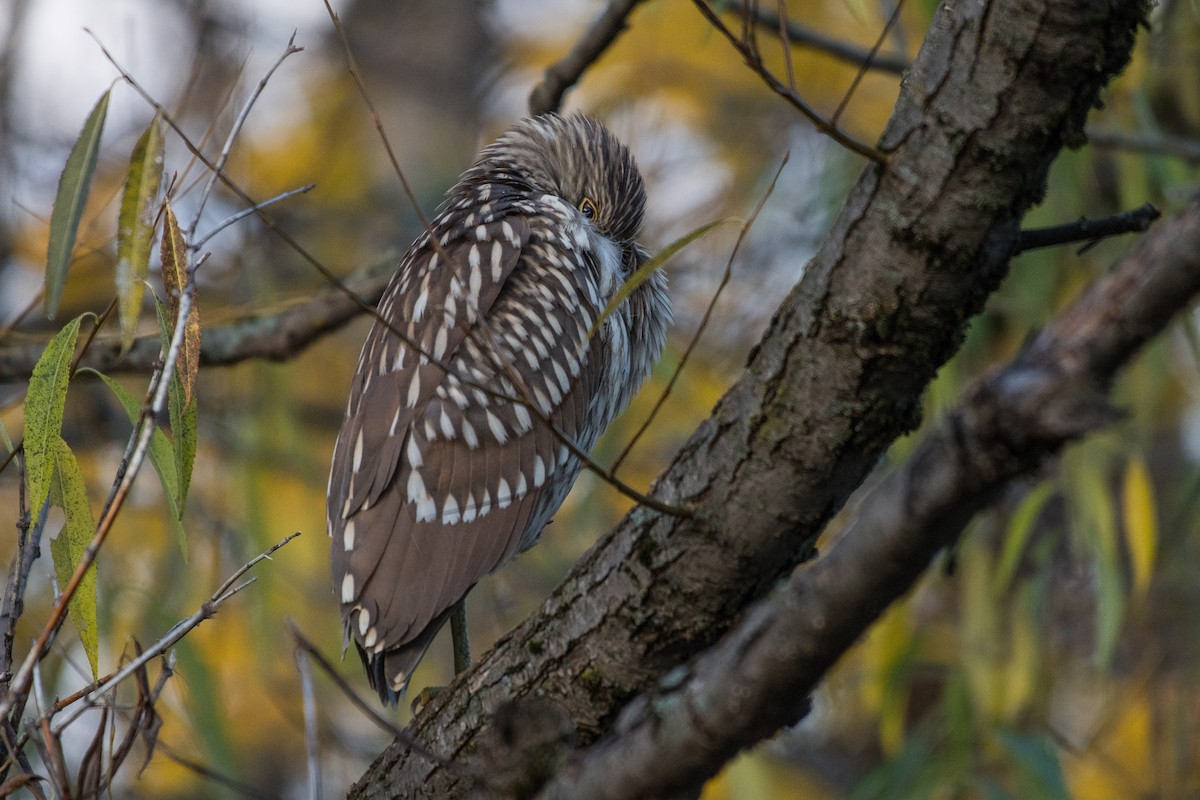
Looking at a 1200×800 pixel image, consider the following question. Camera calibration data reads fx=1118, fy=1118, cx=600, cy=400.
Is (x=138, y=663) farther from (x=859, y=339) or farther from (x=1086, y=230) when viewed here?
(x=1086, y=230)

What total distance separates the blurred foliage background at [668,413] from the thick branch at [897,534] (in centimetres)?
152

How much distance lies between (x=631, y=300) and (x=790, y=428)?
47.0 inches

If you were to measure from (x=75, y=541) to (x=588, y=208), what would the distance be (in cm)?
141

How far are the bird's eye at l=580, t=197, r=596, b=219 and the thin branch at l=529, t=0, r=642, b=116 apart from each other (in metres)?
0.25

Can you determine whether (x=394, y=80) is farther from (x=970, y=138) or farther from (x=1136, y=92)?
(x=970, y=138)

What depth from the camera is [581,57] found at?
242cm

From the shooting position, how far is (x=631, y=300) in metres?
2.33

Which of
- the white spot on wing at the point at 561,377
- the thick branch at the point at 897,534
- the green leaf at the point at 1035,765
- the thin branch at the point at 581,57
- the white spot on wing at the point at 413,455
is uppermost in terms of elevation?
the thin branch at the point at 581,57

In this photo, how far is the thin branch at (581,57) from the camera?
232 centimetres

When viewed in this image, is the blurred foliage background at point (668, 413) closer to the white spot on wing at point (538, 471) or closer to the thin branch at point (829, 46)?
the thin branch at point (829, 46)

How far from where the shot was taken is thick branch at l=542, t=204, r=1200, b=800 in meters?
0.79

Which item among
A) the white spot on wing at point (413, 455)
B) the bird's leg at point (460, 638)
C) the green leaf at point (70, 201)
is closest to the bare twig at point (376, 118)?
the green leaf at point (70, 201)

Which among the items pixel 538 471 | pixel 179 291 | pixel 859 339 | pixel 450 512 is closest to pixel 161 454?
pixel 179 291

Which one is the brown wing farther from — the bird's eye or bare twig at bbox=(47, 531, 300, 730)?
bare twig at bbox=(47, 531, 300, 730)
